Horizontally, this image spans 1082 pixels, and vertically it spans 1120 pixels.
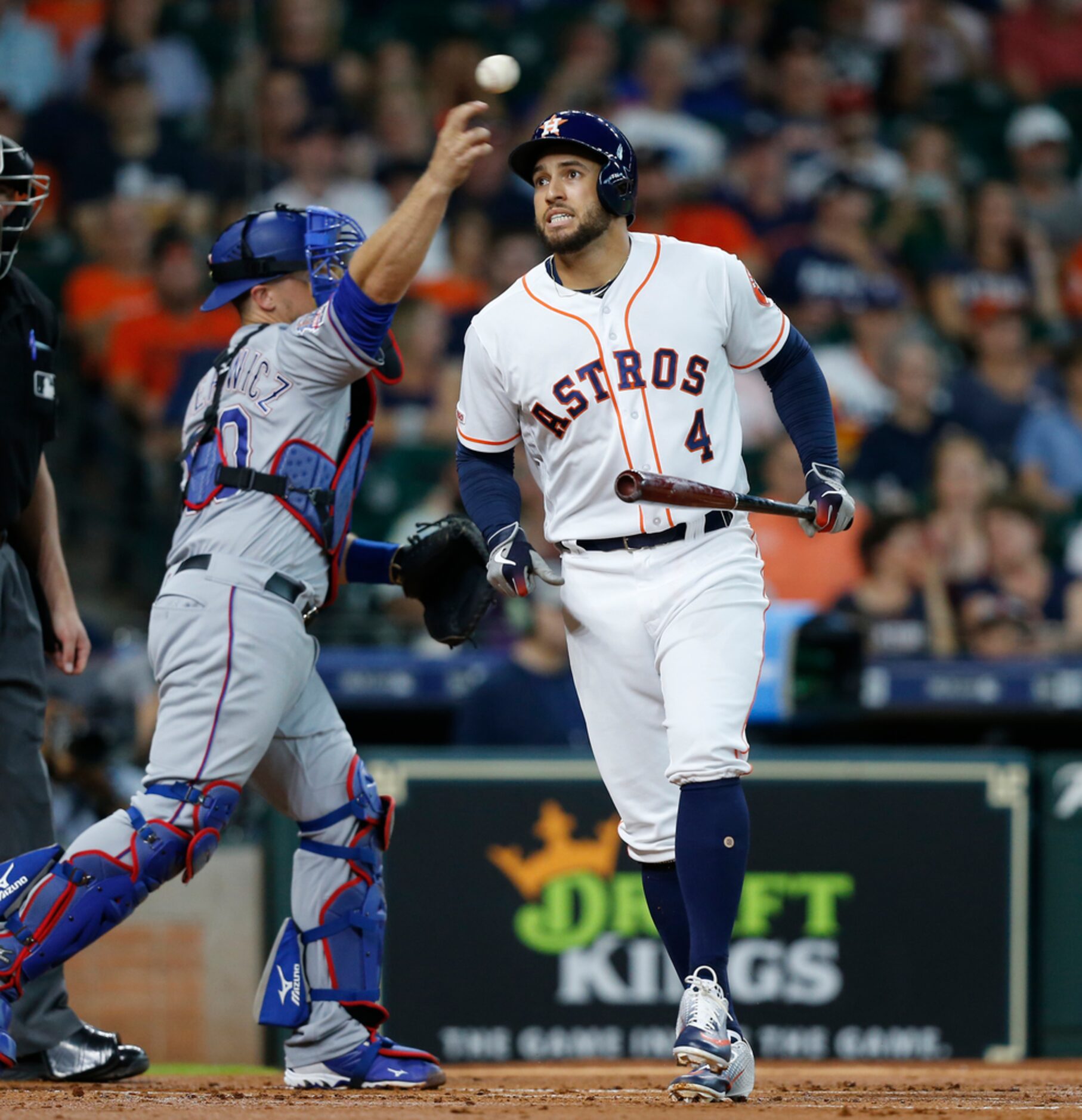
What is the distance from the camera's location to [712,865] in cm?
356

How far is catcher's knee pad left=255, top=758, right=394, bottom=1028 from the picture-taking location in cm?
406

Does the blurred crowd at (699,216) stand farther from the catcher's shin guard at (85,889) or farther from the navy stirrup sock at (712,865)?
the catcher's shin guard at (85,889)

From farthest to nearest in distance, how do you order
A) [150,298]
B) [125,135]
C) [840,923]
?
[125,135], [150,298], [840,923]

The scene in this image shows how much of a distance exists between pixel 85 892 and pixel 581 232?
1753mm

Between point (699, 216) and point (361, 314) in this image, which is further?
point (699, 216)

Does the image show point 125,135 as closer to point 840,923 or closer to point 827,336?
point 827,336

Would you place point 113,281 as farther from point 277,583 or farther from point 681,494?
point 681,494

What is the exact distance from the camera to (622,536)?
382cm

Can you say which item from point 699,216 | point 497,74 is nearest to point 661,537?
point 497,74

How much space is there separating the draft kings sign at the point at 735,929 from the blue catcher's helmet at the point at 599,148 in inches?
103

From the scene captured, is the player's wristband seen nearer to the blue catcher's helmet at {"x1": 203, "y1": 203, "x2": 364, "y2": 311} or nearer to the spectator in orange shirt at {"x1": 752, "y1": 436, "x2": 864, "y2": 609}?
the blue catcher's helmet at {"x1": 203, "y1": 203, "x2": 364, "y2": 311}

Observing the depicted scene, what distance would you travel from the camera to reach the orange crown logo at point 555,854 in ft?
19.6

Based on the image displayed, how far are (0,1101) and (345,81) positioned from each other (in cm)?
784

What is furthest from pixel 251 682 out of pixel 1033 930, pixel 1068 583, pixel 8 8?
pixel 8 8
